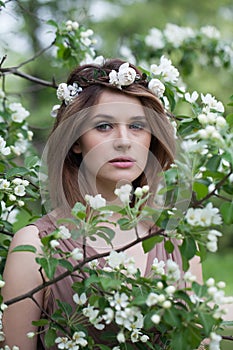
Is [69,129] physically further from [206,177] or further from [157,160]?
[206,177]

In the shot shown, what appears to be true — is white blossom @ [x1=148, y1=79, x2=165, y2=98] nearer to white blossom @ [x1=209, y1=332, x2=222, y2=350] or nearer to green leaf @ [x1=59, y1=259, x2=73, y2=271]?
green leaf @ [x1=59, y1=259, x2=73, y2=271]

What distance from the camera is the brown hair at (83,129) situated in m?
1.85

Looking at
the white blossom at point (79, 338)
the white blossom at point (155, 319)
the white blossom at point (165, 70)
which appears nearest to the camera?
the white blossom at point (155, 319)

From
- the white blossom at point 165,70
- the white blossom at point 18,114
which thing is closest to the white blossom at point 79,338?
the white blossom at point 165,70

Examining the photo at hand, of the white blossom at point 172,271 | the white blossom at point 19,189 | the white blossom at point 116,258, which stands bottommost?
the white blossom at point 172,271

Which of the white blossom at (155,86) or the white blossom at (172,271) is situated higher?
the white blossom at (155,86)

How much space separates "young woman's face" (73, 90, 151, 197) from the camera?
174cm

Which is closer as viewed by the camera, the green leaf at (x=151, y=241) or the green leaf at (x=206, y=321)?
the green leaf at (x=206, y=321)

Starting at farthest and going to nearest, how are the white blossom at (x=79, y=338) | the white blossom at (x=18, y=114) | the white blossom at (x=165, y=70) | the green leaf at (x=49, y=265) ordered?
the white blossom at (x=18, y=114), the white blossom at (x=165, y=70), the white blossom at (x=79, y=338), the green leaf at (x=49, y=265)

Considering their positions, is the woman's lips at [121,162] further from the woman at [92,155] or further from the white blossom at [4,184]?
the white blossom at [4,184]

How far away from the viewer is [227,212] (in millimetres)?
1306

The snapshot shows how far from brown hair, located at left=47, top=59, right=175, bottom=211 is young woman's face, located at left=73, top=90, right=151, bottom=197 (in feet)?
0.10

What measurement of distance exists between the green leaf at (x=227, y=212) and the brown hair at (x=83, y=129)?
1.98ft

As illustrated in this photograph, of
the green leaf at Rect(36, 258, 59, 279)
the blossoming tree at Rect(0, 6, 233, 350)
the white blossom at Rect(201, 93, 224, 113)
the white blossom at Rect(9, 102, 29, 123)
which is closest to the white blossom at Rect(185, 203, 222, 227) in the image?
the blossoming tree at Rect(0, 6, 233, 350)
